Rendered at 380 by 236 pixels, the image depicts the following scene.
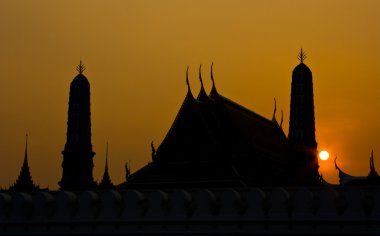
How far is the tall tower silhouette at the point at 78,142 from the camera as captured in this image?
7338 centimetres

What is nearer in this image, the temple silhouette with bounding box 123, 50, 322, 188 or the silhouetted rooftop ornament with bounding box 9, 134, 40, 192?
the temple silhouette with bounding box 123, 50, 322, 188

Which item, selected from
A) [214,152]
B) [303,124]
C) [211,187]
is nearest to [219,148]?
[214,152]

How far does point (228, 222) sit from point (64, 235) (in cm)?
793

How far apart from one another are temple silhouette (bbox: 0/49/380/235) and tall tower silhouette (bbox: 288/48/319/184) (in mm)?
70

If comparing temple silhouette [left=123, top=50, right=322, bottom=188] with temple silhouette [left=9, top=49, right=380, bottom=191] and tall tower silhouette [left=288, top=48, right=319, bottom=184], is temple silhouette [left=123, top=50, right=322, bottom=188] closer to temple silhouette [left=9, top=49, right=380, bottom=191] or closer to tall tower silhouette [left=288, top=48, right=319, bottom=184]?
temple silhouette [left=9, top=49, right=380, bottom=191]

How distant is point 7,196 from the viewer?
49094 millimetres

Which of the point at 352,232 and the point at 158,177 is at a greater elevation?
the point at 158,177

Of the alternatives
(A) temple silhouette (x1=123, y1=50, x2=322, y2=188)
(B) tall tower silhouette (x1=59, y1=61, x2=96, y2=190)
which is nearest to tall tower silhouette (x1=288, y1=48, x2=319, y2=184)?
(A) temple silhouette (x1=123, y1=50, x2=322, y2=188)

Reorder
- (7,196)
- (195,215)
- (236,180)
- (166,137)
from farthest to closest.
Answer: (166,137), (236,180), (7,196), (195,215)

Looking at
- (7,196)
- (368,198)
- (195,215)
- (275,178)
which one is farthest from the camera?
(275,178)

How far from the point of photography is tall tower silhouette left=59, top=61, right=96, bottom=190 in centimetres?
7338

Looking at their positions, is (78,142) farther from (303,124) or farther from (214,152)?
(214,152)

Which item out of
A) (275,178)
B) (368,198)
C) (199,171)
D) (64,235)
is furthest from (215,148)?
(368,198)

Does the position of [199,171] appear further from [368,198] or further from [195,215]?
[368,198]
